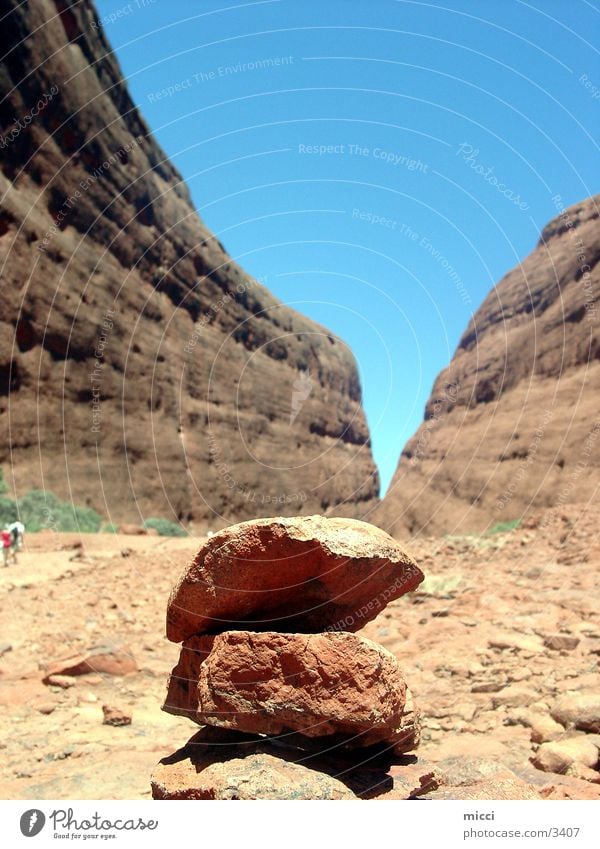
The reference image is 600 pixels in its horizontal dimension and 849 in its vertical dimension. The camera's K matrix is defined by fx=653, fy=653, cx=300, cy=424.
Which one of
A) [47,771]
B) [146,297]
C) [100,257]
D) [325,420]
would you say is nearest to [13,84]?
[100,257]

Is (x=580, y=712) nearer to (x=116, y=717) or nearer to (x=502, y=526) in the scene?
(x=116, y=717)

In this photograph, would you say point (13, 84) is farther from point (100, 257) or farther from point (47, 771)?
point (47, 771)

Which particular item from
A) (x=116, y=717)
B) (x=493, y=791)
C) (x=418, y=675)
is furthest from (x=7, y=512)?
(x=493, y=791)

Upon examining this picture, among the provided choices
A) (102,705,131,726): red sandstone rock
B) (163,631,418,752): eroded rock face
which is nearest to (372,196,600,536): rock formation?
(102,705,131,726): red sandstone rock

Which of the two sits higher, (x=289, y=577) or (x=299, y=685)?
(x=289, y=577)

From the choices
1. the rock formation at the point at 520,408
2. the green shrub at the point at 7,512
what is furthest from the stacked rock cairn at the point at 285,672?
the rock formation at the point at 520,408

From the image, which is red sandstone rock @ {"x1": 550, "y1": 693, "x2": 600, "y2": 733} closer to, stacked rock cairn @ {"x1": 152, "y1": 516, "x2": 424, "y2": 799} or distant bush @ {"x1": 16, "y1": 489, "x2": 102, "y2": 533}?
stacked rock cairn @ {"x1": 152, "y1": 516, "x2": 424, "y2": 799}

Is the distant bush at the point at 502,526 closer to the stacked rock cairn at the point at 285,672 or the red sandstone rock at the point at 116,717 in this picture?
the red sandstone rock at the point at 116,717
